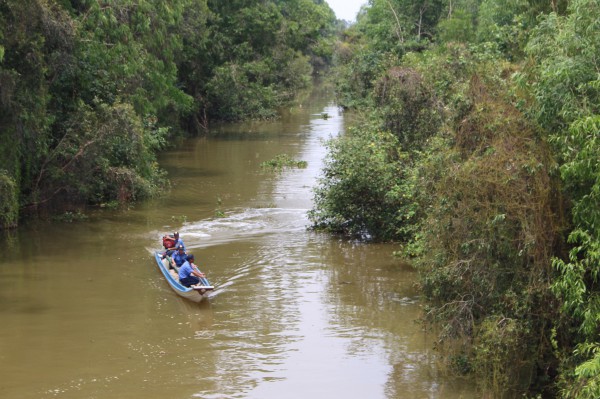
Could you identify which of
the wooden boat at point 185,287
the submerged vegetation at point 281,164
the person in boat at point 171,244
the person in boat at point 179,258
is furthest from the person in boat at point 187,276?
the submerged vegetation at point 281,164

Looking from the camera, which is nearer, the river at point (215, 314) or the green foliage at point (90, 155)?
the river at point (215, 314)

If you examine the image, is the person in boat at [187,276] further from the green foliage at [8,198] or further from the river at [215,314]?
the green foliage at [8,198]

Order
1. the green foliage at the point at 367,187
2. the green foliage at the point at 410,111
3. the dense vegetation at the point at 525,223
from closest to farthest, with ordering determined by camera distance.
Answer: the dense vegetation at the point at 525,223 → the green foliage at the point at 367,187 → the green foliage at the point at 410,111

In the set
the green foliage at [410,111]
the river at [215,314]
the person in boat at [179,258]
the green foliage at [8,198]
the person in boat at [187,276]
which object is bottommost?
the river at [215,314]

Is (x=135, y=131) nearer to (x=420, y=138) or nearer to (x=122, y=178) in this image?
(x=122, y=178)

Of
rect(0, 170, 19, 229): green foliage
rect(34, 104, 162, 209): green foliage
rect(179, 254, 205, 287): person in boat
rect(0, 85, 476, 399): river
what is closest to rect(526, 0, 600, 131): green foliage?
rect(0, 85, 476, 399): river

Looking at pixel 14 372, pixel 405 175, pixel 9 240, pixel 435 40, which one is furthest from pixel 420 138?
pixel 435 40

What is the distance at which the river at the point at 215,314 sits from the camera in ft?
39.2

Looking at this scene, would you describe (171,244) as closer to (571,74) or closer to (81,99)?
(81,99)

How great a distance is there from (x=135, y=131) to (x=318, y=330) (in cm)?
1043

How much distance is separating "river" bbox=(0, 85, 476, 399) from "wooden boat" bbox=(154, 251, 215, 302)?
0.79 feet

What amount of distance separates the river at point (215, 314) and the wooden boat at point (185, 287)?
0.24m

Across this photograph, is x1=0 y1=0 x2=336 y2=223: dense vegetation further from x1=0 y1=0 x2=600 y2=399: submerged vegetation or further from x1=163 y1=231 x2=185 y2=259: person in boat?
x1=163 y1=231 x2=185 y2=259: person in boat

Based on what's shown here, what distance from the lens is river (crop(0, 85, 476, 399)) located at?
470 inches
